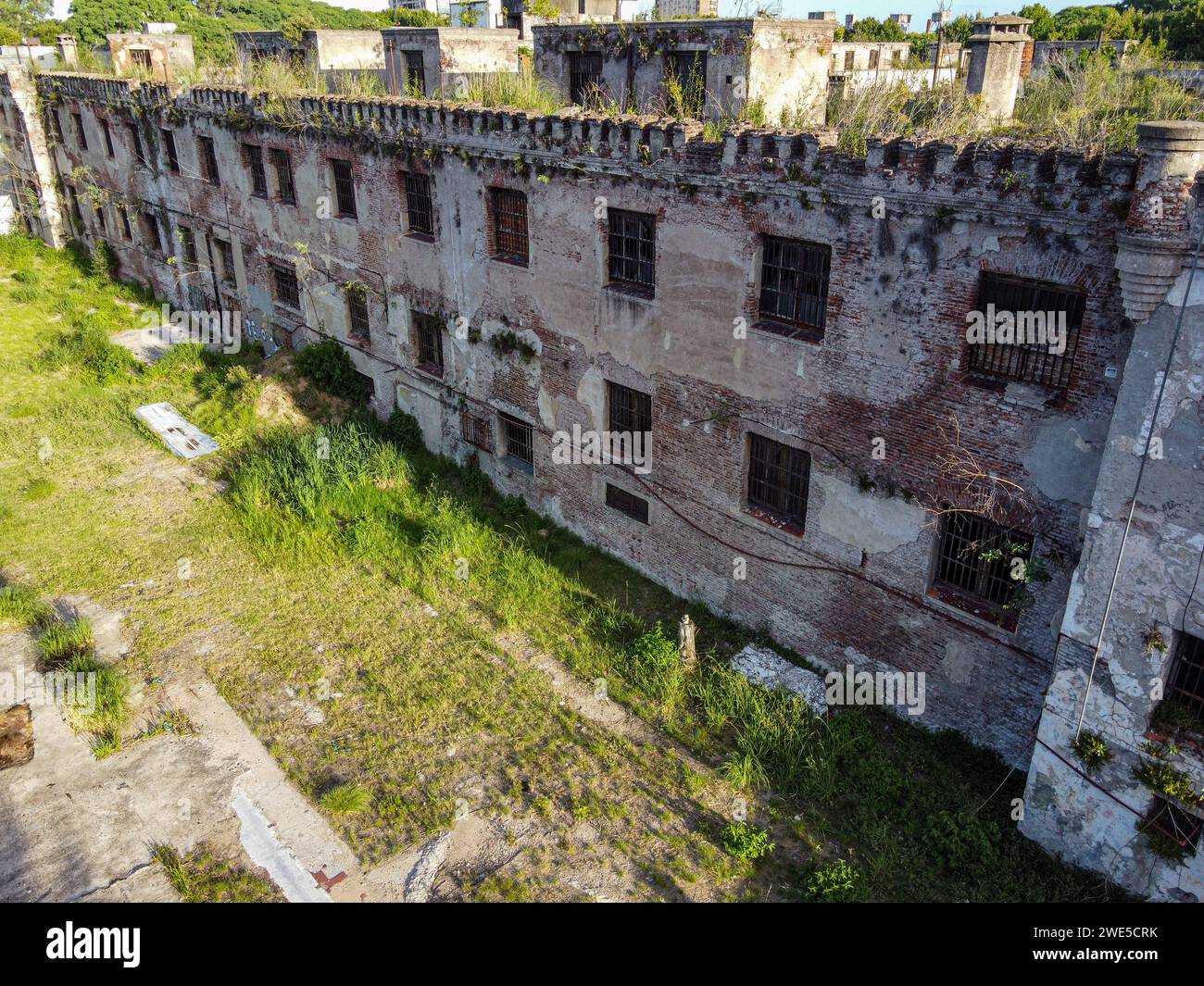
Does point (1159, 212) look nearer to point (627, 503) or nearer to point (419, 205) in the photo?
point (627, 503)

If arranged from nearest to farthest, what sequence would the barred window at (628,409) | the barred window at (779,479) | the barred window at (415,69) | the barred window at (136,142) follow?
the barred window at (779,479) → the barred window at (628,409) → the barred window at (415,69) → the barred window at (136,142)

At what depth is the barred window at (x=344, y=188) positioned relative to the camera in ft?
67.8

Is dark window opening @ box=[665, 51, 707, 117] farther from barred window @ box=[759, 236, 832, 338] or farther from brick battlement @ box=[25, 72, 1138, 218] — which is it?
barred window @ box=[759, 236, 832, 338]

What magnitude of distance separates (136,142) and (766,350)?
26.2 m

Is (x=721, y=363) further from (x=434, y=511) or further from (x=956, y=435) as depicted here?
(x=434, y=511)

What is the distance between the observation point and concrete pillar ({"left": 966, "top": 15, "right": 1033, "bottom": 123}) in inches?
552

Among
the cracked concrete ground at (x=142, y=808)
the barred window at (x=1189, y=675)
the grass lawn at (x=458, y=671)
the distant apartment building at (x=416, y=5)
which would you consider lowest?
the cracked concrete ground at (x=142, y=808)

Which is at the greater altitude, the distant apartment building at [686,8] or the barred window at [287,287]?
the distant apartment building at [686,8]

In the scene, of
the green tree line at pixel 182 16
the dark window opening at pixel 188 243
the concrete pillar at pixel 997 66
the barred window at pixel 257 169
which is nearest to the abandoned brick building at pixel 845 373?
the barred window at pixel 257 169

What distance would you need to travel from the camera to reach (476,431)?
775 inches

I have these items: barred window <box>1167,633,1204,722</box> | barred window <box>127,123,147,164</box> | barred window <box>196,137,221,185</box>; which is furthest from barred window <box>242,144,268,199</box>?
barred window <box>1167,633,1204,722</box>

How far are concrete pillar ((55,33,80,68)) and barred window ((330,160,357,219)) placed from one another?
20.5 meters

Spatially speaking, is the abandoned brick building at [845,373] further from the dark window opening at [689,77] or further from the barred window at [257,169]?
the dark window opening at [689,77]

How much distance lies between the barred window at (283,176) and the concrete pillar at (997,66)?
646 inches
